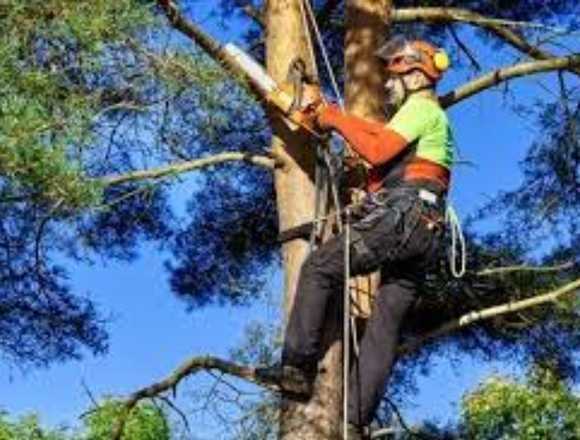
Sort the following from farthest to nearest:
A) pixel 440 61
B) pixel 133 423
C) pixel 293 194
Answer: pixel 133 423, pixel 293 194, pixel 440 61

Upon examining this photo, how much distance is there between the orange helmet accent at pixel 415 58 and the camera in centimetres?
490

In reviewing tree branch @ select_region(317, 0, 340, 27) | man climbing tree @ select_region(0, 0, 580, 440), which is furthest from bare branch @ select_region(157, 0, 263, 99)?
tree branch @ select_region(317, 0, 340, 27)

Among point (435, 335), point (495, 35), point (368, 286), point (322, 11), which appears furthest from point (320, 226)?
point (322, 11)

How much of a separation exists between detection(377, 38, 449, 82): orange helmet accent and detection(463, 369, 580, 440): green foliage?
14.3 ft

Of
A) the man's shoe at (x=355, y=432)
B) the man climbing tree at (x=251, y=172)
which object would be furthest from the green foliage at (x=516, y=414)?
the man's shoe at (x=355, y=432)

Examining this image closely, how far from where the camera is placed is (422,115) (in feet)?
15.7

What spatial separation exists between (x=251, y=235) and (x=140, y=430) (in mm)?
1416

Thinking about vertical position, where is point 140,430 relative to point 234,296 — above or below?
below

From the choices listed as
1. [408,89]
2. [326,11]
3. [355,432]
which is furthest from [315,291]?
[326,11]

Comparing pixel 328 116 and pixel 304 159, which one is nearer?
pixel 328 116

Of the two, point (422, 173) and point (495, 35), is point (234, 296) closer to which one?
point (495, 35)

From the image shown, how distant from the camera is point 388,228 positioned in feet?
15.7

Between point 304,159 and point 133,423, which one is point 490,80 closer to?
point 304,159

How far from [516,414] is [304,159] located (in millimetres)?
4240
